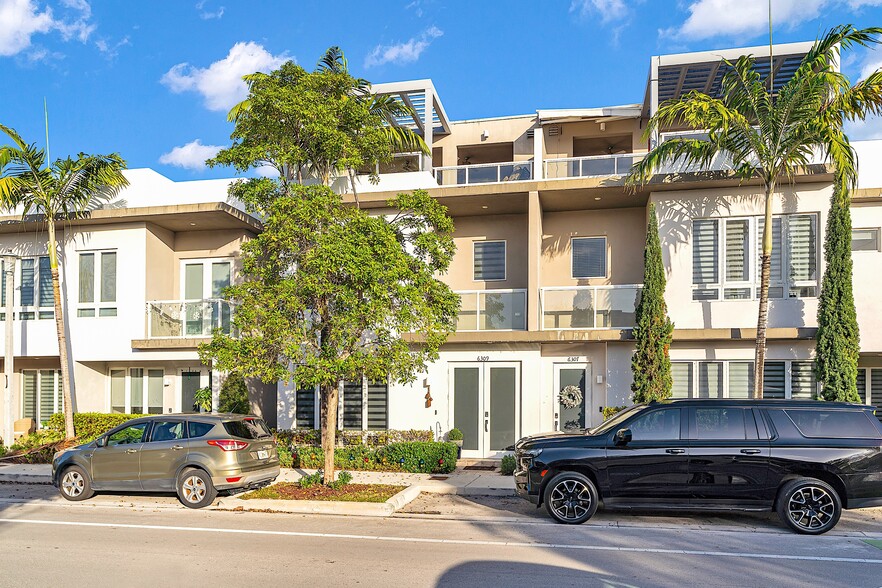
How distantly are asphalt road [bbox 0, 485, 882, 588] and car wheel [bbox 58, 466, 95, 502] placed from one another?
1.33m

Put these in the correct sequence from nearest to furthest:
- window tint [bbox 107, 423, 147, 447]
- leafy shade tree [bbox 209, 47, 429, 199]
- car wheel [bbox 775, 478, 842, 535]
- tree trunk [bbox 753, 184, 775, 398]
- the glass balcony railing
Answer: car wheel [bbox 775, 478, 842, 535] < window tint [bbox 107, 423, 147, 447] < leafy shade tree [bbox 209, 47, 429, 199] < tree trunk [bbox 753, 184, 775, 398] < the glass balcony railing

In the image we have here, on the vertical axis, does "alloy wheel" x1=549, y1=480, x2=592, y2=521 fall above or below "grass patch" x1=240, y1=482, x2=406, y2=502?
above

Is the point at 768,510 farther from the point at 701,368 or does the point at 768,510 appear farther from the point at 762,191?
the point at 762,191

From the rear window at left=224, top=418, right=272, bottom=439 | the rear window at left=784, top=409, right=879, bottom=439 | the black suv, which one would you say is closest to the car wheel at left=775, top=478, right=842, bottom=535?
the black suv

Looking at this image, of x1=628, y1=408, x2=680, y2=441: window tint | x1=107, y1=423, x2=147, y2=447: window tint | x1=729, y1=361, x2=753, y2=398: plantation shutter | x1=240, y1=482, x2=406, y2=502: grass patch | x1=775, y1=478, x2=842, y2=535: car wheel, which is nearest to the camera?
x1=775, y1=478, x2=842, y2=535: car wheel

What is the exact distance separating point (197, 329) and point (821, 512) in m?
15.2

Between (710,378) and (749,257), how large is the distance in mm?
2919

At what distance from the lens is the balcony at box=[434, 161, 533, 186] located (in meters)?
17.7

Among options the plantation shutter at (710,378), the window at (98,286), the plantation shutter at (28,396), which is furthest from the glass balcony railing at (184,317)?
the plantation shutter at (710,378)

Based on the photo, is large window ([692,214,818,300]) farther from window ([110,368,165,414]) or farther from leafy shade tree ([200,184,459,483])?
window ([110,368,165,414])

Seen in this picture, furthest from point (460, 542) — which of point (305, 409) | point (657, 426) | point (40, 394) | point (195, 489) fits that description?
point (40, 394)

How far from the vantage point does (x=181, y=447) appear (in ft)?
40.5

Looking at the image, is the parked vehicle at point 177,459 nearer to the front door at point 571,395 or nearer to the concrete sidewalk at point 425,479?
the concrete sidewalk at point 425,479

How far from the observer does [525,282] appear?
18.8 m
